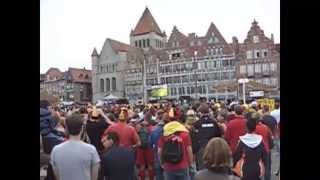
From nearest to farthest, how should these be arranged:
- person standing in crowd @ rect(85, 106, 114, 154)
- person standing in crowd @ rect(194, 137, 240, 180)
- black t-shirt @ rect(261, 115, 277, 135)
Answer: person standing in crowd @ rect(194, 137, 240, 180) < person standing in crowd @ rect(85, 106, 114, 154) < black t-shirt @ rect(261, 115, 277, 135)

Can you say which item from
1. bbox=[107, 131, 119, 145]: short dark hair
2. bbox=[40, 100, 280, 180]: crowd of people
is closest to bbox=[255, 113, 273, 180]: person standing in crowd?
bbox=[40, 100, 280, 180]: crowd of people

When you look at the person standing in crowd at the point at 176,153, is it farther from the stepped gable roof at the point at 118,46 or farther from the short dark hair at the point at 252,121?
the stepped gable roof at the point at 118,46

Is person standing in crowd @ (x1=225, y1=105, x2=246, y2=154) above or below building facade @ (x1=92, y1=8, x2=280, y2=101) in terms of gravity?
below

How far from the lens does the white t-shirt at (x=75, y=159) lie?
3227 mm

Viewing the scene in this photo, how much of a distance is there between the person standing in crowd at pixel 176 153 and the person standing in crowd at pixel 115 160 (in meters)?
0.29

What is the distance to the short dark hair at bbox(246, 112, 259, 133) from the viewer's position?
11.9 ft

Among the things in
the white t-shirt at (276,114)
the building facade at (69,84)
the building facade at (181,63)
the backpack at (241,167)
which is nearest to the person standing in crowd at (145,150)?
the building facade at (181,63)

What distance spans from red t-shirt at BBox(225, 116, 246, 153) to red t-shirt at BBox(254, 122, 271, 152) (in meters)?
0.11

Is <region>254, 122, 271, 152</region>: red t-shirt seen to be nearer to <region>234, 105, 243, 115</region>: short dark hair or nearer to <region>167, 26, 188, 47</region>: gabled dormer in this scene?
<region>234, 105, 243, 115</region>: short dark hair
